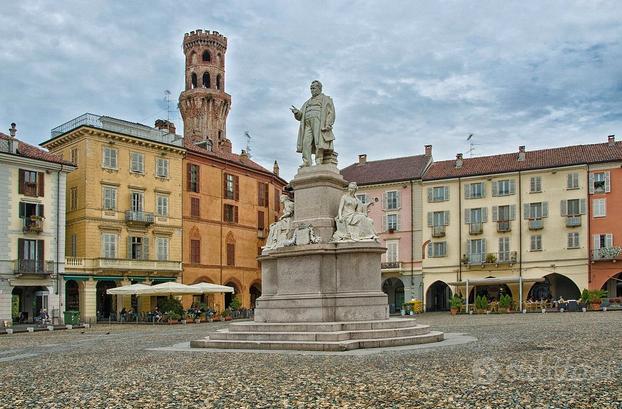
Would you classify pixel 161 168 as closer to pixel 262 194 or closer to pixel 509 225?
pixel 262 194

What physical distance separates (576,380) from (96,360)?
10.7 m

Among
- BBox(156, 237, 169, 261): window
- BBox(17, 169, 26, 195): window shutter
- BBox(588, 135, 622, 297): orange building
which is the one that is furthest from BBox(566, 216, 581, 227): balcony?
BBox(17, 169, 26, 195): window shutter

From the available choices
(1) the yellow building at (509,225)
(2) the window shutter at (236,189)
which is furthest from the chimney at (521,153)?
(2) the window shutter at (236,189)

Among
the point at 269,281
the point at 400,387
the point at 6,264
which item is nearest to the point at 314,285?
the point at 269,281

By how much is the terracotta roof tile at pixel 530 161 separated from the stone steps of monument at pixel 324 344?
146 feet

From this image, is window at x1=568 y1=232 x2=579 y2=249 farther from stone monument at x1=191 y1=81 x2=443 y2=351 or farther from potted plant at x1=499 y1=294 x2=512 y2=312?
stone monument at x1=191 y1=81 x2=443 y2=351

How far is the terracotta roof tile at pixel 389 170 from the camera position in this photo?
6731cm

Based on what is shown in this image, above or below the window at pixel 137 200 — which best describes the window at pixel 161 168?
above

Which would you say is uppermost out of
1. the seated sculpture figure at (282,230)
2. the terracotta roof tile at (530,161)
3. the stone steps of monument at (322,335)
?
the terracotta roof tile at (530,161)

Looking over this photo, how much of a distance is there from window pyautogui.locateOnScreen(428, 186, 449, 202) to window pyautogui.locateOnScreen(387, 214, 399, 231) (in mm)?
3706

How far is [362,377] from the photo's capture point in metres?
11.9

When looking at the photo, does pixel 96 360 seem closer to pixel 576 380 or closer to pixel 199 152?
pixel 576 380

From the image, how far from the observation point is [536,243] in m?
60.6

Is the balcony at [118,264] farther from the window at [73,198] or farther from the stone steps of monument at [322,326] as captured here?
the stone steps of monument at [322,326]
